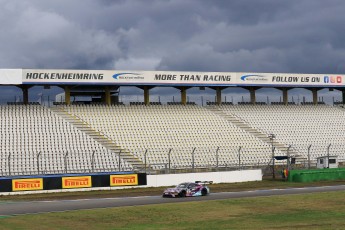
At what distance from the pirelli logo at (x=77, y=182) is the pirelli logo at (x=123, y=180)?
87.2 inches

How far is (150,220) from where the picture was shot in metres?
28.6

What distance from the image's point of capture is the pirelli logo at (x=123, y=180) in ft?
165

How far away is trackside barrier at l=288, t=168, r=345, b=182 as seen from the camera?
55688 mm

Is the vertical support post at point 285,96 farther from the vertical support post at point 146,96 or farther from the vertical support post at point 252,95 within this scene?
the vertical support post at point 146,96

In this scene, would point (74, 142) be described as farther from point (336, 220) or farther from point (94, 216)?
point (336, 220)

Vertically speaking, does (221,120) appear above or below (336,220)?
above

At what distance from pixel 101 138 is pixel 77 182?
489 inches

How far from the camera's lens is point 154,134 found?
63.4 metres

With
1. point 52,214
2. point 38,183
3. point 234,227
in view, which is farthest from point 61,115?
point 234,227

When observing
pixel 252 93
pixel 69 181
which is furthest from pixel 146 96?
pixel 69 181

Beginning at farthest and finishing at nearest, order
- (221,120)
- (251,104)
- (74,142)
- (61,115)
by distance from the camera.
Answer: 1. (251,104)
2. (221,120)
3. (61,115)
4. (74,142)

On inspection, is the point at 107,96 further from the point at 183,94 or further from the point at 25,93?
the point at 183,94

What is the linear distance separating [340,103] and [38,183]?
178 feet

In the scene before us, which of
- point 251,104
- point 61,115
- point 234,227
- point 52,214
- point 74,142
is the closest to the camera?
point 234,227
